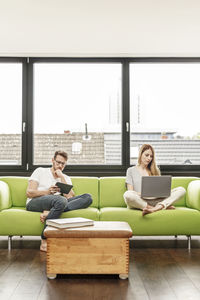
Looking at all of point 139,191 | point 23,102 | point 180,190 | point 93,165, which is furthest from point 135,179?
point 23,102

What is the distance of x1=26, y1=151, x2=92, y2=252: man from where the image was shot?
4188 millimetres

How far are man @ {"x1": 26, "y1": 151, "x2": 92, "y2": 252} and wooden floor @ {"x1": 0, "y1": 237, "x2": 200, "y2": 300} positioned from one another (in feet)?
1.50

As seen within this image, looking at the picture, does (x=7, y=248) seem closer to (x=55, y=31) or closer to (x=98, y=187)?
(x=98, y=187)

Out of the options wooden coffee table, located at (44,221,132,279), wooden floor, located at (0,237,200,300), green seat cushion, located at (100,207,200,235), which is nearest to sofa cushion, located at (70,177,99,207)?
green seat cushion, located at (100,207,200,235)

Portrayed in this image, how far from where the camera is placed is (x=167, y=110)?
586cm

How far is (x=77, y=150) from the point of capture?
585 cm

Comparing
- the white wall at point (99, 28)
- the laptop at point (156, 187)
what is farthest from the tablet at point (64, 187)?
the white wall at point (99, 28)

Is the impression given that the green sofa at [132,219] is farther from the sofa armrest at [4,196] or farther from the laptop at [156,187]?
the laptop at [156,187]

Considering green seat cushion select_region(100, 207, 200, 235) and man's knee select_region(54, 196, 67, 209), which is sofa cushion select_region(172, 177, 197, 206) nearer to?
green seat cushion select_region(100, 207, 200, 235)

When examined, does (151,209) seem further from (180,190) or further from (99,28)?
(99,28)

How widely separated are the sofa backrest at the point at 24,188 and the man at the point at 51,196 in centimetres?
25

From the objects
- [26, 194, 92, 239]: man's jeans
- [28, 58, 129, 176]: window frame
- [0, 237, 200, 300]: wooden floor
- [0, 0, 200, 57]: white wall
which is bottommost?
[0, 237, 200, 300]: wooden floor

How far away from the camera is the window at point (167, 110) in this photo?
19.1 feet

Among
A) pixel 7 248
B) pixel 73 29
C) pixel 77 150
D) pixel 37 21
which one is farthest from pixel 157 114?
pixel 7 248
